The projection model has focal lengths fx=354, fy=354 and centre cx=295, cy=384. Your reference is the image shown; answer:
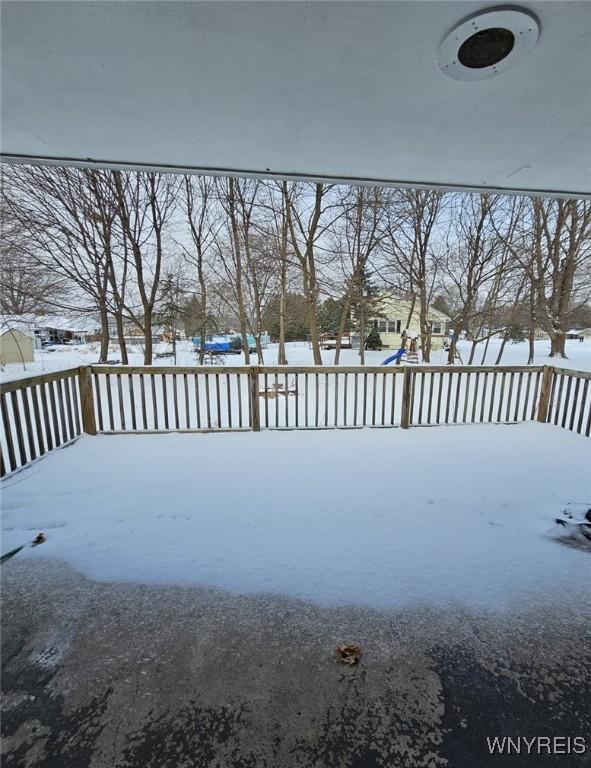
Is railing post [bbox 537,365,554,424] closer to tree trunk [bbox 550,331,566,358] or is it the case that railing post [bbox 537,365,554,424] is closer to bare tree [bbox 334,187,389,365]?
bare tree [bbox 334,187,389,365]

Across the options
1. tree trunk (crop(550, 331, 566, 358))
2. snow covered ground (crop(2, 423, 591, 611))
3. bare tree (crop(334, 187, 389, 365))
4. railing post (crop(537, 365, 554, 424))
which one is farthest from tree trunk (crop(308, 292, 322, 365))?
tree trunk (crop(550, 331, 566, 358))

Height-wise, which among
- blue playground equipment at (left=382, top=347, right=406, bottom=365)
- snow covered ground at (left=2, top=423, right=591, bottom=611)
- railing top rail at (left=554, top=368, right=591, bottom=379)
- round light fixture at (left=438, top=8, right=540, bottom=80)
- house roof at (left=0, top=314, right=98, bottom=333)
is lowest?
snow covered ground at (left=2, top=423, right=591, bottom=611)

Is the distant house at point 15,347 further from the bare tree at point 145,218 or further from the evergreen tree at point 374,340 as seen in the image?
the evergreen tree at point 374,340

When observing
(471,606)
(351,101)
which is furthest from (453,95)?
(471,606)

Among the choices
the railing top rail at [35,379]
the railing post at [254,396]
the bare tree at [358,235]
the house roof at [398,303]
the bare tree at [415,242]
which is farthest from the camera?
the house roof at [398,303]

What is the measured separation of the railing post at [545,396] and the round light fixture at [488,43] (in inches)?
185

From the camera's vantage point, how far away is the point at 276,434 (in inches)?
185

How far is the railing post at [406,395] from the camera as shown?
4.91 metres

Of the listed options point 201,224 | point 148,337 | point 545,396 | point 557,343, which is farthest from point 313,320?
point 557,343

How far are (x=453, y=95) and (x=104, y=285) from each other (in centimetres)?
1026

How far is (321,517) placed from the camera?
2.69 meters

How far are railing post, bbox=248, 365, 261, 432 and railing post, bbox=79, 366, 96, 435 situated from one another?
6.68 feet

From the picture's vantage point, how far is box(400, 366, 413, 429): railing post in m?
4.91

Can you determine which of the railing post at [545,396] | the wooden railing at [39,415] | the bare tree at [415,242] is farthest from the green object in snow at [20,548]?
the bare tree at [415,242]
